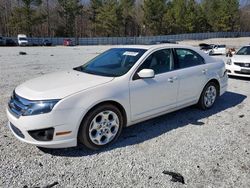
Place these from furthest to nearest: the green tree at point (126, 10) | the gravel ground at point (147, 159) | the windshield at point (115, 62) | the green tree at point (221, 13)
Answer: the green tree at point (221, 13)
the green tree at point (126, 10)
the windshield at point (115, 62)
the gravel ground at point (147, 159)

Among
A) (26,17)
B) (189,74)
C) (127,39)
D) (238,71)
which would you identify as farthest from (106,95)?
(127,39)

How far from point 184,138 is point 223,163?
2.83ft

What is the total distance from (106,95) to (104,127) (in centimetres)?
49

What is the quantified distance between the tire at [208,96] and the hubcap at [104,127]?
2.36 m

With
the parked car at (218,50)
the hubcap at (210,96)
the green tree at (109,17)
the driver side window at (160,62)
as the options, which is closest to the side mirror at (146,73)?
the driver side window at (160,62)

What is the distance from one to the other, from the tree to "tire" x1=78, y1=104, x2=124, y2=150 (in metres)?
69.7

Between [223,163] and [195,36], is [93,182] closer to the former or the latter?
[223,163]

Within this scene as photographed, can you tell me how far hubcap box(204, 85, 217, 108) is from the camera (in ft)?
18.7

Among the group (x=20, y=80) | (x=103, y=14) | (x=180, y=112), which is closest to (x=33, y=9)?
(x=103, y=14)

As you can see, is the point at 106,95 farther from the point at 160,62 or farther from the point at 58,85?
the point at 160,62

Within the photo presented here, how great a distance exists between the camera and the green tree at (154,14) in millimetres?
71250

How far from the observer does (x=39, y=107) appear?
134 inches

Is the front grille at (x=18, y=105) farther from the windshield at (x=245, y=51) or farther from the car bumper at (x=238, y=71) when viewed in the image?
the windshield at (x=245, y=51)

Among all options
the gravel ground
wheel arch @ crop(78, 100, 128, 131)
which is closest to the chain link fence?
the gravel ground
